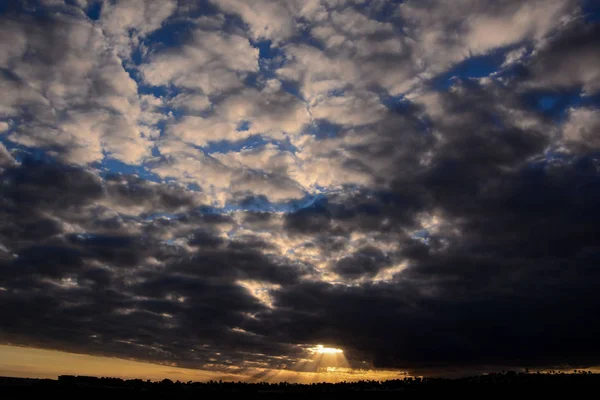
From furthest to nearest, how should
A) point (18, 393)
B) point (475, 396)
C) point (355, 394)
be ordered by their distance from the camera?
point (18, 393), point (355, 394), point (475, 396)

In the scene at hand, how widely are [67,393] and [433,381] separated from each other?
6076 centimetres

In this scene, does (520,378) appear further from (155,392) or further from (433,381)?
(155,392)

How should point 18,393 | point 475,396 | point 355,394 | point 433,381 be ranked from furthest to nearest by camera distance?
point 433,381, point 18,393, point 355,394, point 475,396

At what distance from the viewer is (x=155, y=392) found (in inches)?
2965

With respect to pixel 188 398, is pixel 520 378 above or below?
above

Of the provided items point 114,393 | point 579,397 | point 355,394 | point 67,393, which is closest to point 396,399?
point 355,394

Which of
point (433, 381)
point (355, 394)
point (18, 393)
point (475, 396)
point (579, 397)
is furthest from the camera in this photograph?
point (433, 381)

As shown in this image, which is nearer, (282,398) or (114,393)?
(282,398)

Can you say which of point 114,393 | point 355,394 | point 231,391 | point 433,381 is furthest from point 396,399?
point 114,393

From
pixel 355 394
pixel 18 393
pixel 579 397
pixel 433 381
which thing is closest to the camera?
pixel 579 397

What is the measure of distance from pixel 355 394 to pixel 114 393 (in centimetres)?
3970

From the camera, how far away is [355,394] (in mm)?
67500

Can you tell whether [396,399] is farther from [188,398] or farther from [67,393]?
[67,393]

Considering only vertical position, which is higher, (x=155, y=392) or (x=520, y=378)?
(x=520, y=378)
